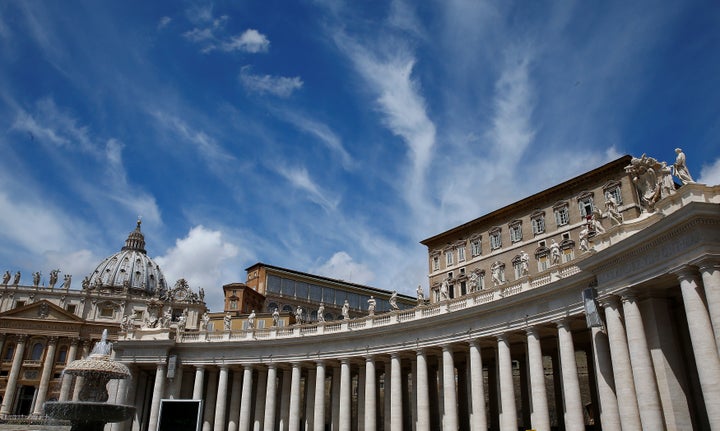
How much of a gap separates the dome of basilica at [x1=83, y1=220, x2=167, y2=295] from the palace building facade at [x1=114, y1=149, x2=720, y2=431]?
109 meters

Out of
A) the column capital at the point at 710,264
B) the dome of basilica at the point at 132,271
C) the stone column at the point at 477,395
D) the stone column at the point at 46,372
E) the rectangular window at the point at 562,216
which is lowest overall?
the stone column at the point at 477,395

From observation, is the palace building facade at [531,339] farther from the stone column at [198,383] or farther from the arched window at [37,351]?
the arched window at [37,351]

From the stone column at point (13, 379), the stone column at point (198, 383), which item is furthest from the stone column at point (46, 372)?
the stone column at point (198, 383)

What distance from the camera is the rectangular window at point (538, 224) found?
59037mm

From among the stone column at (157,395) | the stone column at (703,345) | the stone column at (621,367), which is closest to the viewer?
the stone column at (703,345)

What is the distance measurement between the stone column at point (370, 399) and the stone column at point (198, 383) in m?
19.2

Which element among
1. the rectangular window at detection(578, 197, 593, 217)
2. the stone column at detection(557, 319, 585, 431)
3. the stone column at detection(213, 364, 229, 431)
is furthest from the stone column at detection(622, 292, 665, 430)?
the stone column at detection(213, 364, 229, 431)

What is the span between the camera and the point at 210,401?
197 ft

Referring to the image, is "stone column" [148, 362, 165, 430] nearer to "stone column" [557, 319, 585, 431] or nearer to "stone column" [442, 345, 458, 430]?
"stone column" [442, 345, 458, 430]

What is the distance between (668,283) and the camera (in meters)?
28.0

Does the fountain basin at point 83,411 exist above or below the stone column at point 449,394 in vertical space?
below

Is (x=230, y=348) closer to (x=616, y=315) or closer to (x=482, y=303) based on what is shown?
(x=482, y=303)

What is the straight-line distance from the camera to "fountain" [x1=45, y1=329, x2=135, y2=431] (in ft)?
100.0

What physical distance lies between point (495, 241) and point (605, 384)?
34054 mm
